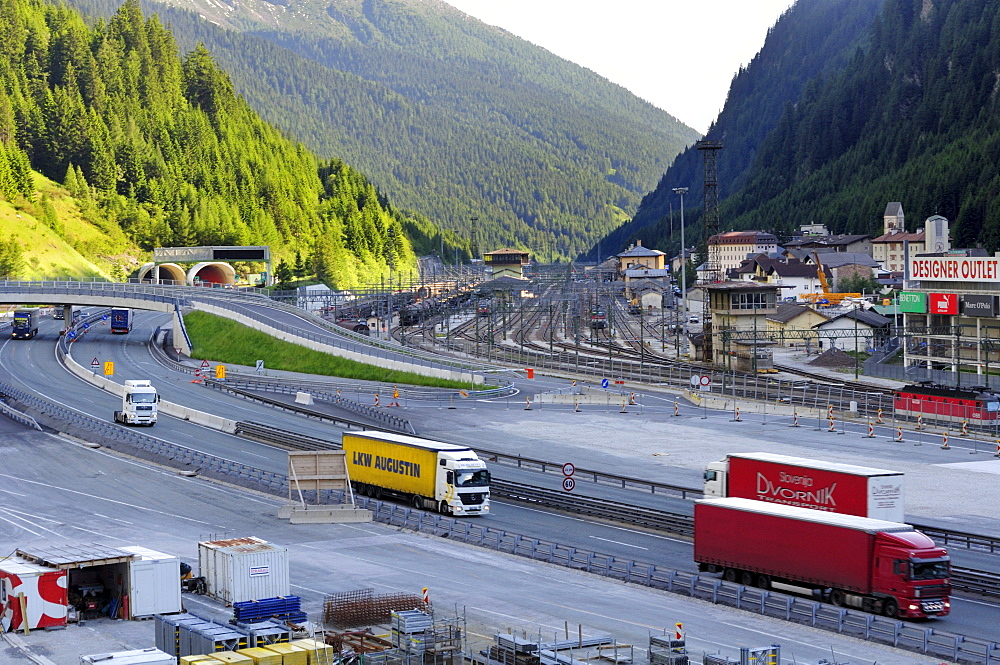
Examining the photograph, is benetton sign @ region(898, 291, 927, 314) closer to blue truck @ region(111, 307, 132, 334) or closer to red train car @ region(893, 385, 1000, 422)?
red train car @ region(893, 385, 1000, 422)

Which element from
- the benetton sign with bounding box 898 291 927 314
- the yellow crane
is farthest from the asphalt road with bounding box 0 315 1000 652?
the yellow crane

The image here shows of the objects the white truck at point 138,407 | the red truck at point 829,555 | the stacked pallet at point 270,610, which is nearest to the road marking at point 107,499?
the white truck at point 138,407

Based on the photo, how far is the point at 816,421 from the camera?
81.0 metres

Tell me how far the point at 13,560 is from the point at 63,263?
142m

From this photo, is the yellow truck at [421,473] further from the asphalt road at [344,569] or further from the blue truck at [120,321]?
the blue truck at [120,321]

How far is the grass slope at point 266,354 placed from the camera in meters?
105

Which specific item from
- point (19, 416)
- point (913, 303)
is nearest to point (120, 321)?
point (19, 416)

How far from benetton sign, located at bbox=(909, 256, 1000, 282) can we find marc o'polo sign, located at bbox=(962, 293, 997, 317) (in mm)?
1551

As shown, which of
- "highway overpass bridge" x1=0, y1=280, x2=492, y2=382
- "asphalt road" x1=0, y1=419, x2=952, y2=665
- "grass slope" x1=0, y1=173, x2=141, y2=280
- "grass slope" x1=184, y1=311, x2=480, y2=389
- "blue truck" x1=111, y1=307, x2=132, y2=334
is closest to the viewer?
"asphalt road" x1=0, y1=419, x2=952, y2=665

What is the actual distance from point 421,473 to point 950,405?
1531 inches

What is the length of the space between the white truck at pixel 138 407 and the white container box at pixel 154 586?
139ft

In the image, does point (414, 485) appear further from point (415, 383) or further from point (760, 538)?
point (415, 383)

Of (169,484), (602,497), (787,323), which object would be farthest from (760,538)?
(787,323)

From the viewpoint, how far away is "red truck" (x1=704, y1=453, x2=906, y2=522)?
43.6 meters
